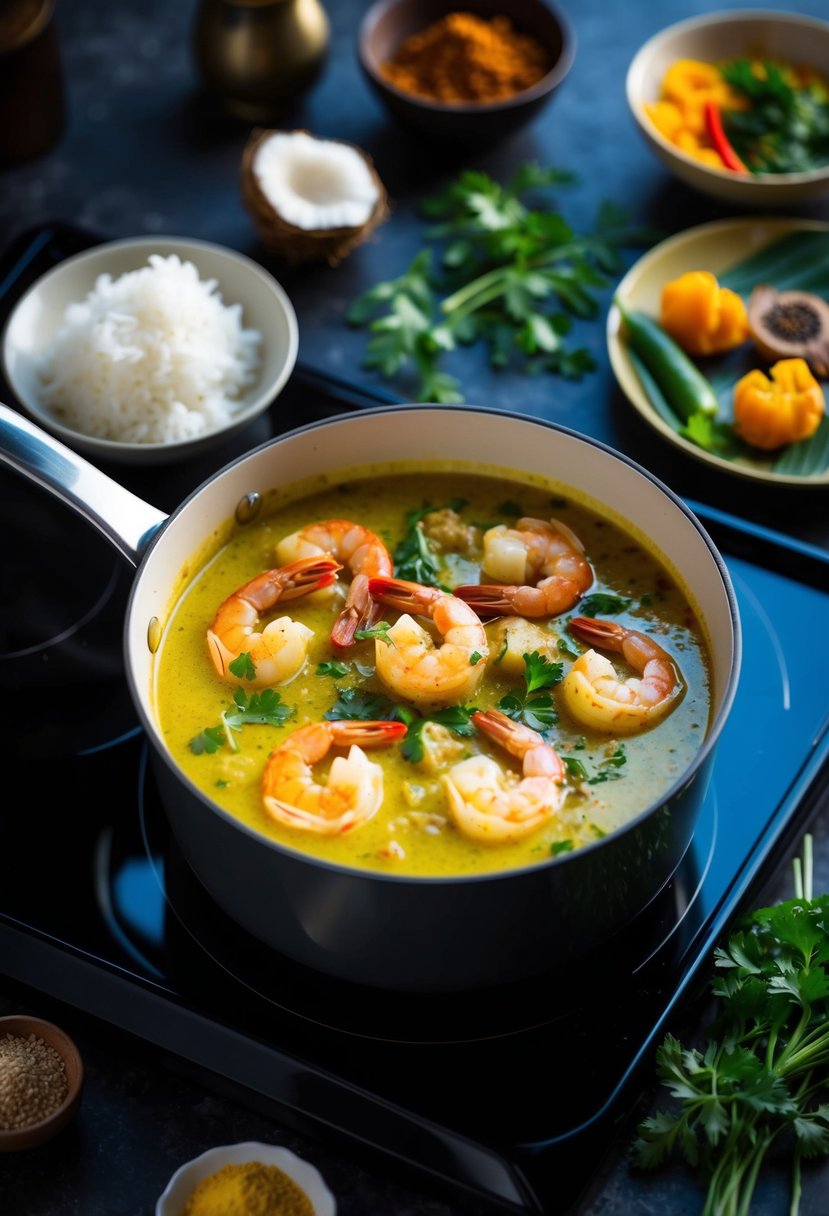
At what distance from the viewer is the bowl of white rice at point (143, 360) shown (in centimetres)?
263

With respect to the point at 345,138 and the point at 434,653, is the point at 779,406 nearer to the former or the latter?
the point at 434,653

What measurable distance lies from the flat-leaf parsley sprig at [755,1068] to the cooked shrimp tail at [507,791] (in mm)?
351

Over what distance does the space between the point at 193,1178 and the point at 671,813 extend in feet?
2.50

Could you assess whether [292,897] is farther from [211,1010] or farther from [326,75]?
[326,75]

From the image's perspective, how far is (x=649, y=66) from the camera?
341cm

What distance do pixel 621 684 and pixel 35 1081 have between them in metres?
0.97

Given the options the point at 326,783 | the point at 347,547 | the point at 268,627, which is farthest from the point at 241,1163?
the point at 347,547

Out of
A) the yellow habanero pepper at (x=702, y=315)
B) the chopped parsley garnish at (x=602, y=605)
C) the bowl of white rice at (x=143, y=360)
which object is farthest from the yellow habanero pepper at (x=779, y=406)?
the bowl of white rice at (x=143, y=360)

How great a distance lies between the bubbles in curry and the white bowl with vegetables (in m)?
1.26

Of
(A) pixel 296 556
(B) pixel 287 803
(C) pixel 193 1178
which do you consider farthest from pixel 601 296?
(C) pixel 193 1178

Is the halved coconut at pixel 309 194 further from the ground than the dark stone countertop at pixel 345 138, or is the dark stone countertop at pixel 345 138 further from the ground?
the halved coconut at pixel 309 194

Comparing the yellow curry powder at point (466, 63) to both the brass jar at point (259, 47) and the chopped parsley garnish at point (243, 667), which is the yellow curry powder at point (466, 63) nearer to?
the brass jar at point (259, 47)

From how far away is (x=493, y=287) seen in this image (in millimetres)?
3072

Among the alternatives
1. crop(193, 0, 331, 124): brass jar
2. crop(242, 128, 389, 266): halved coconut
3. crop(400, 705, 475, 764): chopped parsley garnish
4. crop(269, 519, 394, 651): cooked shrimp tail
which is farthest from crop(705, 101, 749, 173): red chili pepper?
crop(400, 705, 475, 764): chopped parsley garnish
